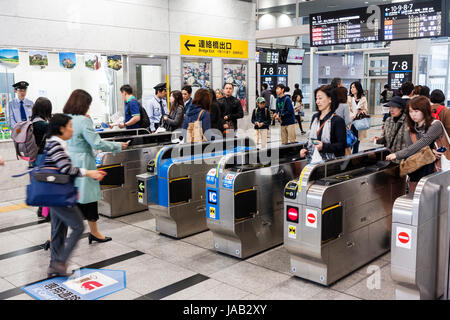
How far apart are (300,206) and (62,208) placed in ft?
6.44

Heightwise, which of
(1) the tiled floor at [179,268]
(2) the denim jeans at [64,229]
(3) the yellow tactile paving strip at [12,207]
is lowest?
(1) the tiled floor at [179,268]

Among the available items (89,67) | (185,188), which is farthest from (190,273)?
(89,67)

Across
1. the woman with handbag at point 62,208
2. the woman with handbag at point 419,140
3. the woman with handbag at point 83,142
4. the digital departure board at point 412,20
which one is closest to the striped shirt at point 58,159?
the woman with handbag at point 62,208

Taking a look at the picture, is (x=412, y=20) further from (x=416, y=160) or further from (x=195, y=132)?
(x=416, y=160)

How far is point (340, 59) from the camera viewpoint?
23578 mm

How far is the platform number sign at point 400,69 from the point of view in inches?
507

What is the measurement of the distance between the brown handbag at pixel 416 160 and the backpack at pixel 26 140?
389cm

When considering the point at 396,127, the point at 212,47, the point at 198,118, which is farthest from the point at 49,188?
the point at 212,47

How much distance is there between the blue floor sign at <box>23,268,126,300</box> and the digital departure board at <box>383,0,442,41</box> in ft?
26.6

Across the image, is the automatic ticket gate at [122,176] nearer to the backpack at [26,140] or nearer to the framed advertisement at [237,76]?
the backpack at [26,140]

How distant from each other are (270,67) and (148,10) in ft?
35.0

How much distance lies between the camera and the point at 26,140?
16.1 ft

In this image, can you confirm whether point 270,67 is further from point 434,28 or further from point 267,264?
point 267,264

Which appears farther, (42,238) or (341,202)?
(42,238)
